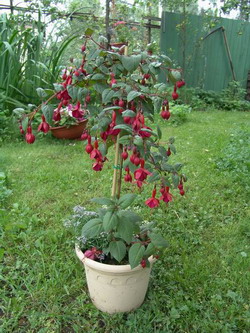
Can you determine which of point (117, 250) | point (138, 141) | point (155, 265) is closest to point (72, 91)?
point (138, 141)

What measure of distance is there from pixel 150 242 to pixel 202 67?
21.2 feet

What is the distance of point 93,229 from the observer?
1.36 m

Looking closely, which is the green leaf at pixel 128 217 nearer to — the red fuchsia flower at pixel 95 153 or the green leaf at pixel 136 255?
the green leaf at pixel 136 255

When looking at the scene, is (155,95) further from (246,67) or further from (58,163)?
(246,67)

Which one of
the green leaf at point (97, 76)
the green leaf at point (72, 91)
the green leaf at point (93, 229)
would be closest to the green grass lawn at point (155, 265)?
the green leaf at point (93, 229)

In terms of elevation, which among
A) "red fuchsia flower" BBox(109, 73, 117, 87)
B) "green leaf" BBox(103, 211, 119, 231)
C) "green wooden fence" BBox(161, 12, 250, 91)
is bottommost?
"green leaf" BBox(103, 211, 119, 231)

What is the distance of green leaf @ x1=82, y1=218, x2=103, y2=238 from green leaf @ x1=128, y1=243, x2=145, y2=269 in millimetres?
161

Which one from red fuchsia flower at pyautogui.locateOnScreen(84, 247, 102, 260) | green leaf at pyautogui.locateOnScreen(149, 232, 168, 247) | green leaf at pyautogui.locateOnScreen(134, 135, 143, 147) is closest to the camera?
green leaf at pyautogui.locateOnScreen(134, 135, 143, 147)

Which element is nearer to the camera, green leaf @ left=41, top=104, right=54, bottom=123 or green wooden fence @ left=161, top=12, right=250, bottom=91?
green leaf @ left=41, top=104, right=54, bottom=123

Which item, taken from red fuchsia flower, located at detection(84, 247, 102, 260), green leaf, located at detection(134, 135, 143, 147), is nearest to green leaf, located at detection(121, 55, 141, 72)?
green leaf, located at detection(134, 135, 143, 147)

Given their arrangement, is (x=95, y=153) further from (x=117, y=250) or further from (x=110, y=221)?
(x=117, y=250)

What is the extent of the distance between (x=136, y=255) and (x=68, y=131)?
2.79 metres

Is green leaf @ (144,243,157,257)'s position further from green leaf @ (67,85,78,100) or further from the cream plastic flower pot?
green leaf @ (67,85,78,100)

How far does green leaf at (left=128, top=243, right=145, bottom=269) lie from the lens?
133cm
